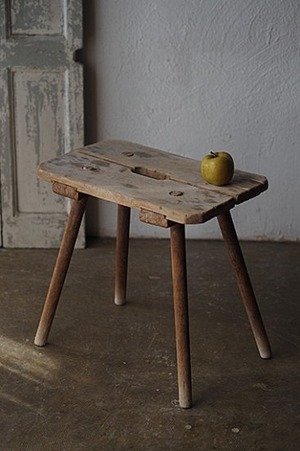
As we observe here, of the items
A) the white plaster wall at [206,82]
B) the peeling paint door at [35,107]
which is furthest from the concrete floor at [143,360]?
the white plaster wall at [206,82]

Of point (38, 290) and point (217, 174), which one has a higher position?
point (217, 174)

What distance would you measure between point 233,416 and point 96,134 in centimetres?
193

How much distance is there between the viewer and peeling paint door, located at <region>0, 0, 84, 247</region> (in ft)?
15.0

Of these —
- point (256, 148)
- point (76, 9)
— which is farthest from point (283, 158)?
point (76, 9)

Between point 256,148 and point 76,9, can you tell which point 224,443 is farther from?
point 76,9

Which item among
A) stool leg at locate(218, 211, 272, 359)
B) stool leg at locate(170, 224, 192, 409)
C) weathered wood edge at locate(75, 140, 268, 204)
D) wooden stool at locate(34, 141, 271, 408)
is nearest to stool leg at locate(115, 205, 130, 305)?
wooden stool at locate(34, 141, 271, 408)

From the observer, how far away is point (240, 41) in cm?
466

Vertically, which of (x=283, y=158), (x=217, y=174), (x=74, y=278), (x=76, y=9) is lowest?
(x=74, y=278)

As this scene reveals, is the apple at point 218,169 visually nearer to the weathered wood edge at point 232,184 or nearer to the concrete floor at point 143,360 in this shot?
the weathered wood edge at point 232,184

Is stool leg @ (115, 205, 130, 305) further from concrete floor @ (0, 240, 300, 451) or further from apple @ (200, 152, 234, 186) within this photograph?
apple @ (200, 152, 234, 186)

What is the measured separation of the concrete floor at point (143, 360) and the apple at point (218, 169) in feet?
2.54

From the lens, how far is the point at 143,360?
379cm

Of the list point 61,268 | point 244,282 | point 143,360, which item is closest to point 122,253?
point 61,268

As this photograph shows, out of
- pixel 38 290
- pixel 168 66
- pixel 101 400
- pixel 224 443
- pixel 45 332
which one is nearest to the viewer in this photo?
pixel 224 443
